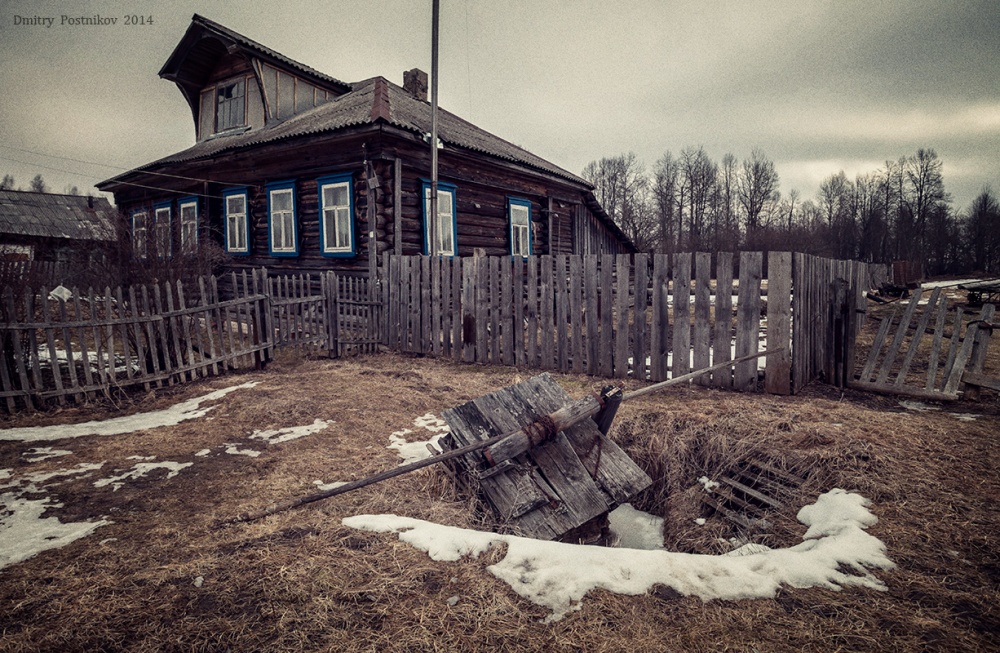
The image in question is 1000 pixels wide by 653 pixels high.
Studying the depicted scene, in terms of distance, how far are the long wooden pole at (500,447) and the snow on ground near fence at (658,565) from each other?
35 cm

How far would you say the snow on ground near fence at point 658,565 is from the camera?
2203 mm

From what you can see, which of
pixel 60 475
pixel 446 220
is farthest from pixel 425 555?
pixel 446 220

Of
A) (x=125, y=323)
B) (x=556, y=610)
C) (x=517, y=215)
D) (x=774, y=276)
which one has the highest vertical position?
(x=517, y=215)

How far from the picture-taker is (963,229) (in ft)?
160

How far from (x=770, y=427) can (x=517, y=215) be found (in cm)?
1156

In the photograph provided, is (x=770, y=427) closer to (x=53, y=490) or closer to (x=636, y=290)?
(x=636, y=290)

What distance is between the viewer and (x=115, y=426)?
16.3 ft

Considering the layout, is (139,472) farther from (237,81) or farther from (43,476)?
(237,81)

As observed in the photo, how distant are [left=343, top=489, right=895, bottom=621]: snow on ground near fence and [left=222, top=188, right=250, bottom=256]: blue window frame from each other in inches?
506

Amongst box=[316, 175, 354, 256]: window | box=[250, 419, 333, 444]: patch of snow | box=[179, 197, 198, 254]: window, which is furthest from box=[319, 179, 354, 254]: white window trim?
box=[250, 419, 333, 444]: patch of snow

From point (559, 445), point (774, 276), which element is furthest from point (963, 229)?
point (559, 445)

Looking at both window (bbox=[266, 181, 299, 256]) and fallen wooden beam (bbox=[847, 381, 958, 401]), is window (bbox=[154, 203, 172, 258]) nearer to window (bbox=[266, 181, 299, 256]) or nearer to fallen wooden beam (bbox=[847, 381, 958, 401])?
window (bbox=[266, 181, 299, 256])

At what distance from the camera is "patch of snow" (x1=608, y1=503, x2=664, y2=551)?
3.59m

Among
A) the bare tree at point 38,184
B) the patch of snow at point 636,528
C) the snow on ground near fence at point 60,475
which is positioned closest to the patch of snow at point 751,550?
the patch of snow at point 636,528
